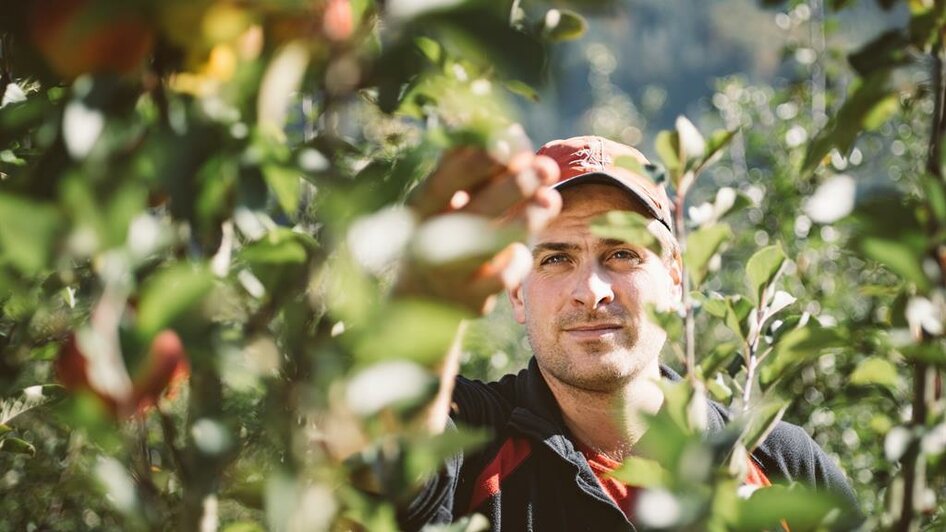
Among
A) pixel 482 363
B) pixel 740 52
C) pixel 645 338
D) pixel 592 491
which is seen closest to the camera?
pixel 592 491

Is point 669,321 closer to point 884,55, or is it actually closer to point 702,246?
point 702,246

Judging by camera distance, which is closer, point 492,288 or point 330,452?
point 330,452

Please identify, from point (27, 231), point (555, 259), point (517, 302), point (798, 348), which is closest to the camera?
point (27, 231)

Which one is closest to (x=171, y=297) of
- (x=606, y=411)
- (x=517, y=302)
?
(x=606, y=411)

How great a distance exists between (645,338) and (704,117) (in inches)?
166

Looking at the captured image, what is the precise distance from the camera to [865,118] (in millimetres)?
856

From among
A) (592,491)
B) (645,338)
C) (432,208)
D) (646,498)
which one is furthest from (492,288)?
(645,338)

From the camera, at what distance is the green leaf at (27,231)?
0.53m

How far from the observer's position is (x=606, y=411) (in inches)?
88.6

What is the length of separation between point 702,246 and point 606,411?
4.32 feet

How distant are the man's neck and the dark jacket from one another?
77 mm

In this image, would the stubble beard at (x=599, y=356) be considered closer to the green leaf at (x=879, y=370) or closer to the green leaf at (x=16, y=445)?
the green leaf at (x=879, y=370)

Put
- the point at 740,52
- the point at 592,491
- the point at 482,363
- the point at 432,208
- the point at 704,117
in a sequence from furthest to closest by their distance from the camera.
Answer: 1. the point at 740,52
2. the point at 704,117
3. the point at 482,363
4. the point at 592,491
5. the point at 432,208

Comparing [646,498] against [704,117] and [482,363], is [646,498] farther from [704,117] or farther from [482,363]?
[704,117]
